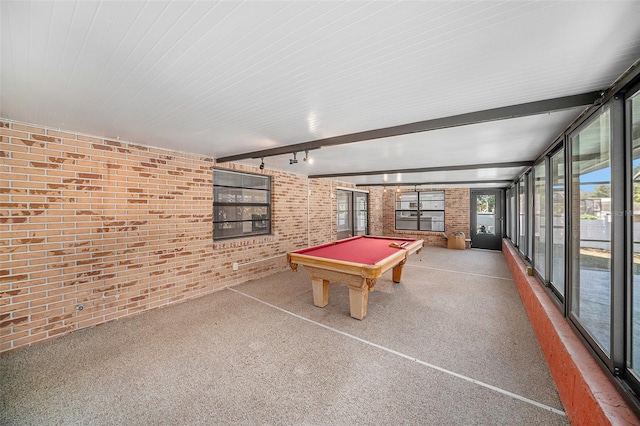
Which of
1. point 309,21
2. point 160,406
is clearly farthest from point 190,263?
point 309,21

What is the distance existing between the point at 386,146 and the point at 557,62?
81.8 inches

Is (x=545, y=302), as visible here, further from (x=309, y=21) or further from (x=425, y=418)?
(x=309, y=21)

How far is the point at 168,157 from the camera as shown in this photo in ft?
12.2

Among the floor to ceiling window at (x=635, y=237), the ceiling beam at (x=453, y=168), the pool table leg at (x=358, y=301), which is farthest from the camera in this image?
the ceiling beam at (x=453, y=168)

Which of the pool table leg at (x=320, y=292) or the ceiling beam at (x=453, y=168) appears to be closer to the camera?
the pool table leg at (x=320, y=292)

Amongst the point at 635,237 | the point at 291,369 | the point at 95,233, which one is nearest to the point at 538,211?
the point at 635,237

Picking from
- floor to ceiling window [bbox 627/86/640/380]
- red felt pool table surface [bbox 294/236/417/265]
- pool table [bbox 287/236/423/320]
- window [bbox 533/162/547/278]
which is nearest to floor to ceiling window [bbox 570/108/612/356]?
floor to ceiling window [bbox 627/86/640/380]

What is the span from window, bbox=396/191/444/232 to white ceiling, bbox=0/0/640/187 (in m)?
7.40

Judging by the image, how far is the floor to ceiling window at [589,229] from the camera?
6.45 feet

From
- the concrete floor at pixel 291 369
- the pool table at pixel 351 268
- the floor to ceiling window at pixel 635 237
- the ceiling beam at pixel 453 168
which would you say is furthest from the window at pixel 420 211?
the floor to ceiling window at pixel 635 237

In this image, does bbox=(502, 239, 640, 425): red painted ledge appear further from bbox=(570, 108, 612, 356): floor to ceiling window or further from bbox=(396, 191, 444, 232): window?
bbox=(396, 191, 444, 232): window

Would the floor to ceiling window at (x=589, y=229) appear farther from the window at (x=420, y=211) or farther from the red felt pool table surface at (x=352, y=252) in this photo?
the window at (x=420, y=211)

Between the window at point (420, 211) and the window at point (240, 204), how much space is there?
6.58m

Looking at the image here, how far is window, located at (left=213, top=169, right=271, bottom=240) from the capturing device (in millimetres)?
4598
